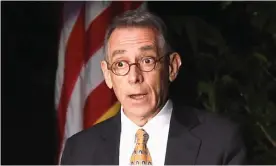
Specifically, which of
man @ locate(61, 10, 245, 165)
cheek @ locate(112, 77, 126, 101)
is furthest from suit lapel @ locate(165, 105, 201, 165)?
cheek @ locate(112, 77, 126, 101)

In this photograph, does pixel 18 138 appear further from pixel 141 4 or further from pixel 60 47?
pixel 141 4

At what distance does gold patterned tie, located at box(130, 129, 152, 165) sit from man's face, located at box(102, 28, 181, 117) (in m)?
0.04

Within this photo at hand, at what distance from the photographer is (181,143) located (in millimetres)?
878

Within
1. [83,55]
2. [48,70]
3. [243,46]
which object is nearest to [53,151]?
[48,70]

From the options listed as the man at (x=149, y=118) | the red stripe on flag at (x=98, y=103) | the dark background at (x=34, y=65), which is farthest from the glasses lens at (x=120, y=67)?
the dark background at (x=34, y=65)

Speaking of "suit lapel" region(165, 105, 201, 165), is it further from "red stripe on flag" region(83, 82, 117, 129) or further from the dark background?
the dark background

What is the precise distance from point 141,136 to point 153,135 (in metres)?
0.02

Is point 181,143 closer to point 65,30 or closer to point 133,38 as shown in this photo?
point 133,38

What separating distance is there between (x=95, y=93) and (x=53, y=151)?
324 mm

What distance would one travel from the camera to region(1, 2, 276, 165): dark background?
1756 mm

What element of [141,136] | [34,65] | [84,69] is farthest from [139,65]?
[34,65]

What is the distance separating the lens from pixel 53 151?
1.81m

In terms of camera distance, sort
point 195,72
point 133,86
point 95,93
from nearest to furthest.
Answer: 1. point 133,86
2. point 95,93
3. point 195,72

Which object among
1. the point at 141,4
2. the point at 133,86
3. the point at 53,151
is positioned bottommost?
the point at 53,151
